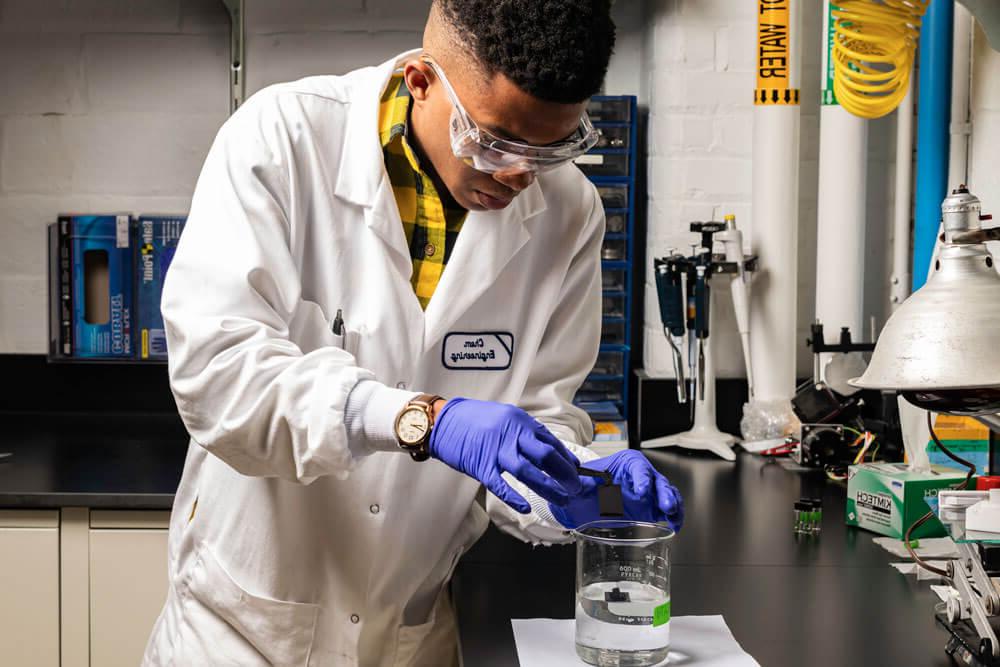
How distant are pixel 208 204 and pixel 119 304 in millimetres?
1469

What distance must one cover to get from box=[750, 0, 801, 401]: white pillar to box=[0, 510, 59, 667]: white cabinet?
157 cm

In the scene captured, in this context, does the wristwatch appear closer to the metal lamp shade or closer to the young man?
the young man

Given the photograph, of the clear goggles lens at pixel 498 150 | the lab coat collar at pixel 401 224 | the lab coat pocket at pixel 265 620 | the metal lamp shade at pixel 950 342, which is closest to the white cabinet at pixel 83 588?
the lab coat pocket at pixel 265 620

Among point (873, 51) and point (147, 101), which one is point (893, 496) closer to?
point (873, 51)

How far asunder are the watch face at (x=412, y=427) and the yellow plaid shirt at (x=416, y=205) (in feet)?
1.11

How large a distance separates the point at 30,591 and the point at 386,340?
1170 mm

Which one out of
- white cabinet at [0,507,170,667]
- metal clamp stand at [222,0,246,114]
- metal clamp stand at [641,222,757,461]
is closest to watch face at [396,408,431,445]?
white cabinet at [0,507,170,667]

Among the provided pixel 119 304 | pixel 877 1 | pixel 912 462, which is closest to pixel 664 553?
pixel 912 462

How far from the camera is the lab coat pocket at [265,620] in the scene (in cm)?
135

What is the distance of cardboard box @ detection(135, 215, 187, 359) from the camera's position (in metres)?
2.61

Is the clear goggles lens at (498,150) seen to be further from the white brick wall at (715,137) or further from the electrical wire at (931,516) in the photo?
the white brick wall at (715,137)

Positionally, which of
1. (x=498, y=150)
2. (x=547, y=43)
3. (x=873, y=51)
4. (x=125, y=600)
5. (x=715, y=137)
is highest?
(x=873, y=51)

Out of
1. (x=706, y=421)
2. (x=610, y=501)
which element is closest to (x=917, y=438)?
(x=610, y=501)

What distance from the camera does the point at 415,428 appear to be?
114cm
